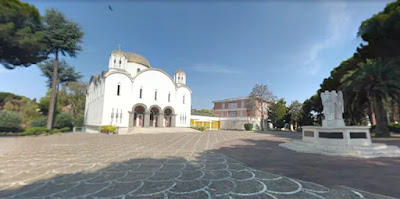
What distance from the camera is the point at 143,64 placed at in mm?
31250

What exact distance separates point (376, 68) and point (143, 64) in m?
32.3

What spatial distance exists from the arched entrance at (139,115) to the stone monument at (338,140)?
22105 mm

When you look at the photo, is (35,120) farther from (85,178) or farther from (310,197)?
(310,197)

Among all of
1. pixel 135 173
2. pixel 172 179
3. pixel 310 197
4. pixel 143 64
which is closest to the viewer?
pixel 310 197

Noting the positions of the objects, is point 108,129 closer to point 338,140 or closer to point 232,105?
point 338,140

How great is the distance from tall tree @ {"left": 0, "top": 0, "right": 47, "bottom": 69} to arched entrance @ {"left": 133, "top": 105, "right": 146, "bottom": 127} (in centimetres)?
1292

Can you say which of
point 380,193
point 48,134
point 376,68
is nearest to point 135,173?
point 380,193

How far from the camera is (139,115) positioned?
25.4 m

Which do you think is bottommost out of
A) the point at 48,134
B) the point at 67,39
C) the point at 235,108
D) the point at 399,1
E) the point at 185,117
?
the point at 48,134

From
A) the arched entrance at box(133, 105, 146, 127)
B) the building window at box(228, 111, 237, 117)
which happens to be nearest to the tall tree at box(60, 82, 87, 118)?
the arched entrance at box(133, 105, 146, 127)

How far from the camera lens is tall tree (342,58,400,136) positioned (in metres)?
13.4

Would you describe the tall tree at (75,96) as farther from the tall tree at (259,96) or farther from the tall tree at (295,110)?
the tall tree at (295,110)

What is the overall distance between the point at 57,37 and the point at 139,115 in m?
14.0

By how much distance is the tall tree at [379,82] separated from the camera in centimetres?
1338
